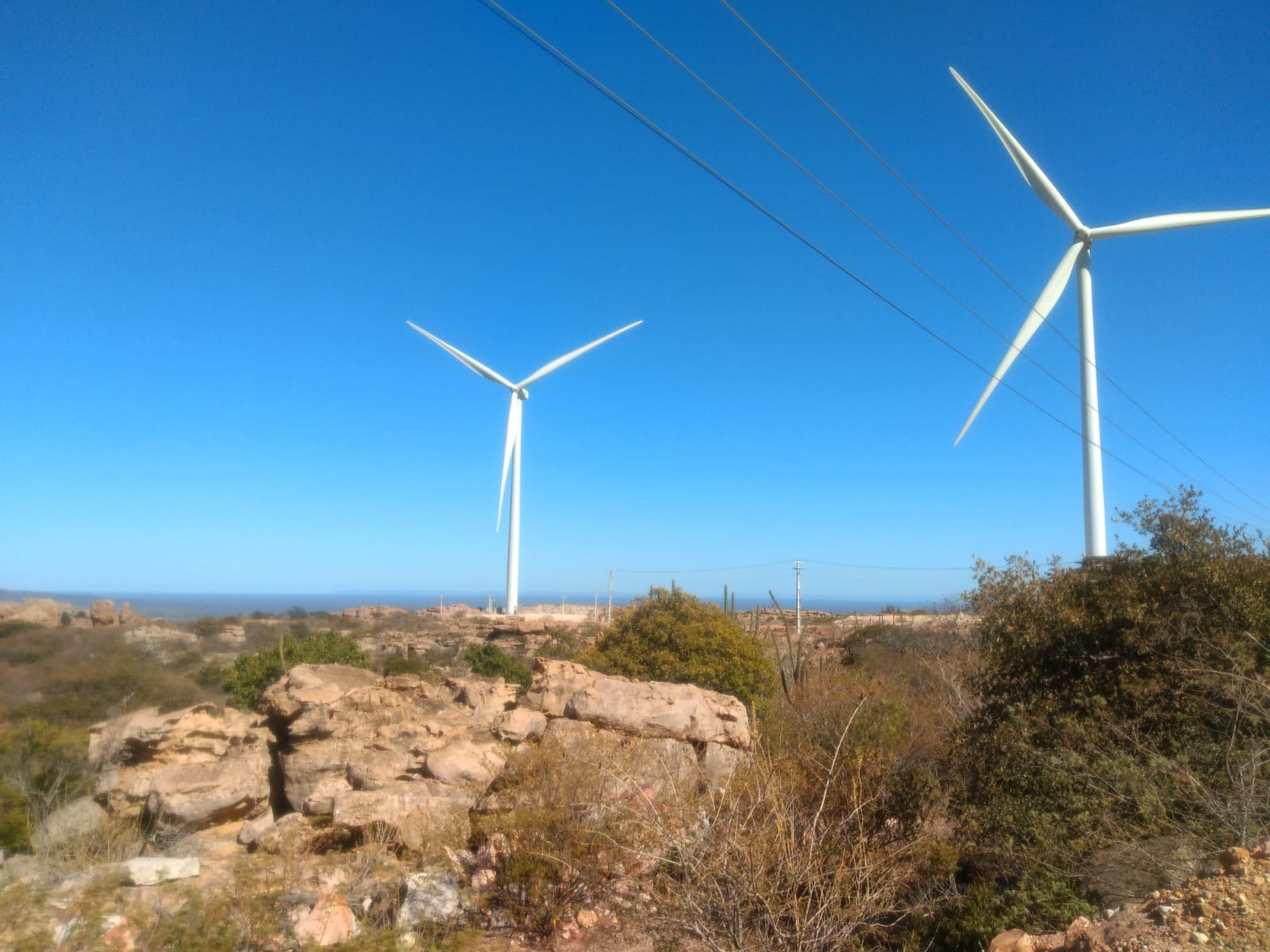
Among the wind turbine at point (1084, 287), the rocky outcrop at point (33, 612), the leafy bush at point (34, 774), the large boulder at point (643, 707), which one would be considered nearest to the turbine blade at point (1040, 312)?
the wind turbine at point (1084, 287)

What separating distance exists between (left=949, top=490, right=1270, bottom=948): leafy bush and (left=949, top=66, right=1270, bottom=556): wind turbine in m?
5.43

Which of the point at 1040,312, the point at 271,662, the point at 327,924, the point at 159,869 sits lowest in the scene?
the point at 327,924

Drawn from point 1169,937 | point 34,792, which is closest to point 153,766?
point 34,792

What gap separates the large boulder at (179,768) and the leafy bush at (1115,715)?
939 cm

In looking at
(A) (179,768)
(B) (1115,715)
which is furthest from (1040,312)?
(A) (179,768)

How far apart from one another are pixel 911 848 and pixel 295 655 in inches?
650

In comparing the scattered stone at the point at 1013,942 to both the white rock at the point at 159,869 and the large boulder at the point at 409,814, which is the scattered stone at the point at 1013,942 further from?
the white rock at the point at 159,869

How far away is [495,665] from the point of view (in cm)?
2652

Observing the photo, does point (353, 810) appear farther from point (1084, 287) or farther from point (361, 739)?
point (1084, 287)

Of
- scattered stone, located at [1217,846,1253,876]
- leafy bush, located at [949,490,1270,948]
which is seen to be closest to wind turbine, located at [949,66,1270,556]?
leafy bush, located at [949,490,1270,948]

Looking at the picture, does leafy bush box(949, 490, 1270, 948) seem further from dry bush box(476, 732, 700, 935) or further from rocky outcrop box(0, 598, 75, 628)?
rocky outcrop box(0, 598, 75, 628)

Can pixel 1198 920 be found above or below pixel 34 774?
above

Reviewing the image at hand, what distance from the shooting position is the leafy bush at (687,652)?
60.6 ft

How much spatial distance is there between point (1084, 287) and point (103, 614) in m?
34.6
